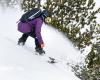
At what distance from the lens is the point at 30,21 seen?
8.63 metres

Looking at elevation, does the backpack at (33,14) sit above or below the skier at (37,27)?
above

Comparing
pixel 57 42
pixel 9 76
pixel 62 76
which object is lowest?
pixel 57 42

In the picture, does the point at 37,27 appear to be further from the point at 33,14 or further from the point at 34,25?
the point at 33,14

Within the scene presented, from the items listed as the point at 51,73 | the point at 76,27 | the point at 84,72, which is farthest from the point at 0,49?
the point at 76,27

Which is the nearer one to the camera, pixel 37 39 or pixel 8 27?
pixel 37 39

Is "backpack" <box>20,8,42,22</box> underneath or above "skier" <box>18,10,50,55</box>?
above

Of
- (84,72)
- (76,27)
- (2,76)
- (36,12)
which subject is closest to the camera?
(2,76)

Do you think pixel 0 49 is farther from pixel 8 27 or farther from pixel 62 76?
pixel 8 27

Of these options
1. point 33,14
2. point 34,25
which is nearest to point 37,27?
point 34,25

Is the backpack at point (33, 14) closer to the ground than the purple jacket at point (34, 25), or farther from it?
farther from it

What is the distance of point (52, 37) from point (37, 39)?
4.71 meters

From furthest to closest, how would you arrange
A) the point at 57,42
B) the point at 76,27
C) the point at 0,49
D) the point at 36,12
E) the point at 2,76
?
the point at 57,42 < the point at 76,27 < the point at 36,12 < the point at 0,49 < the point at 2,76

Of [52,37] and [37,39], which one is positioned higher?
[37,39]

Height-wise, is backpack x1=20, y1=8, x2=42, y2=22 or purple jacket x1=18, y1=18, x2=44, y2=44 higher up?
backpack x1=20, y1=8, x2=42, y2=22
